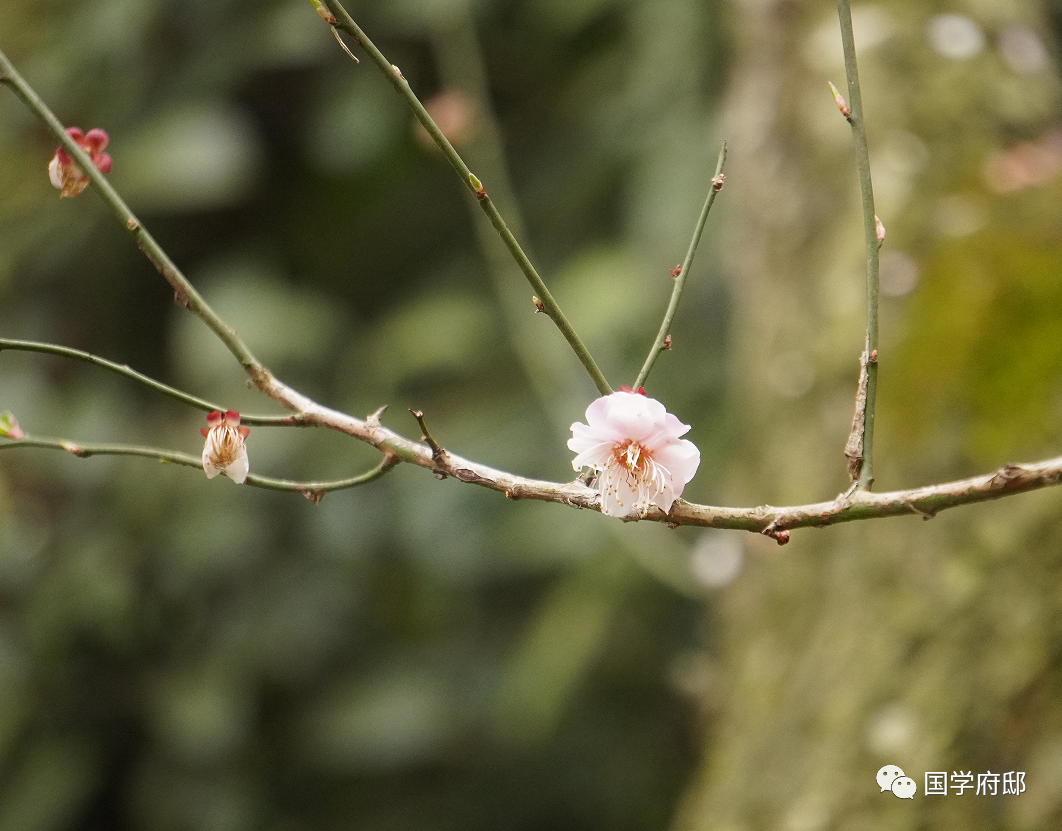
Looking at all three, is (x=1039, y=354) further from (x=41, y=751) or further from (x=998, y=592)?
(x=41, y=751)

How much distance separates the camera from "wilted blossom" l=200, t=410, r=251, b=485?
0.50m

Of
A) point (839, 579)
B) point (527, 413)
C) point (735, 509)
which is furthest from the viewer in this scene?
point (527, 413)

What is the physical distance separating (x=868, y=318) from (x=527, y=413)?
1.69 meters

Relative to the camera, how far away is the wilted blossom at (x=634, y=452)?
1.49 feet

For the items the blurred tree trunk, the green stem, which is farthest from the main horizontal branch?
the blurred tree trunk

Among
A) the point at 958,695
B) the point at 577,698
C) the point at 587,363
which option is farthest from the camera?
the point at 577,698

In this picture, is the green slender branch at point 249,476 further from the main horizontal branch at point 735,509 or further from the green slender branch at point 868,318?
the green slender branch at point 868,318

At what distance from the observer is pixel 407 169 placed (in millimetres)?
2549

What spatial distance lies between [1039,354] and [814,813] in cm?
51

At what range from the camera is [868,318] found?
473mm

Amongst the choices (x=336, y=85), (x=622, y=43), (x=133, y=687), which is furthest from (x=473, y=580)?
(x=622, y=43)

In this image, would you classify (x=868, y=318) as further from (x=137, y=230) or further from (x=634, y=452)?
(x=137, y=230)

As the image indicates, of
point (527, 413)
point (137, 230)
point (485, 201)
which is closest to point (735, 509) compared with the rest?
point (485, 201)

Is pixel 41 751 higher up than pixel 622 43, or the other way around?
pixel 622 43
